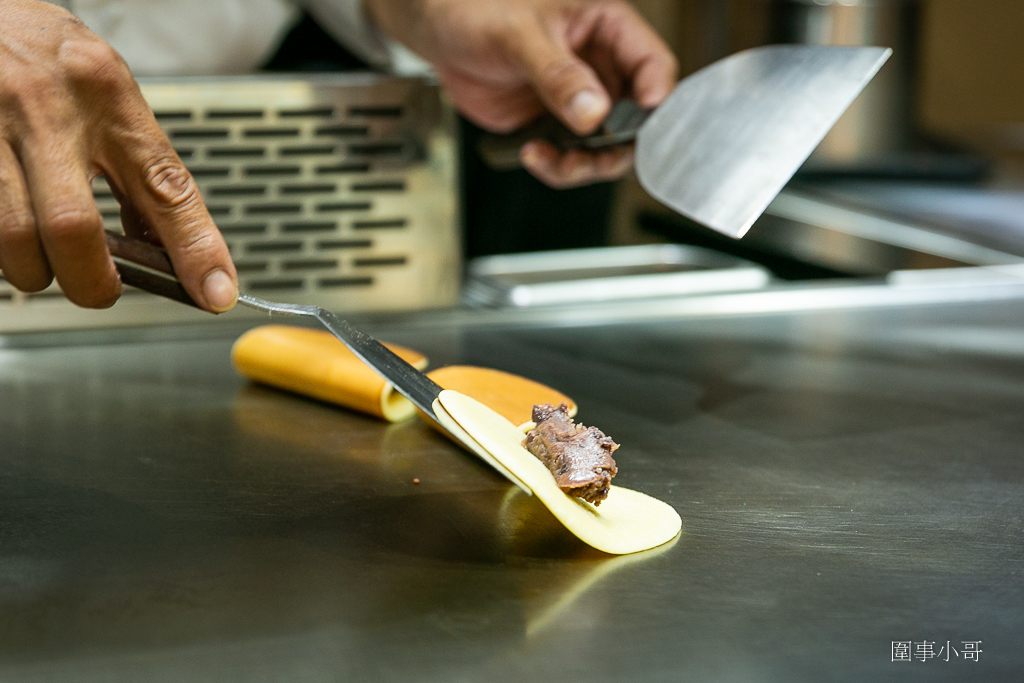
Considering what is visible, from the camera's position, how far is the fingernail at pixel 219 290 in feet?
2.43

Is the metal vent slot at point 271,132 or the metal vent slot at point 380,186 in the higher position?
the metal vent slot at point 271,132

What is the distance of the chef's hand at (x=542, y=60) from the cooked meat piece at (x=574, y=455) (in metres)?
0.50

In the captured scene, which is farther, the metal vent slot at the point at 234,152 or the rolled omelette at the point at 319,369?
the metal vent slot at the point at 234,152

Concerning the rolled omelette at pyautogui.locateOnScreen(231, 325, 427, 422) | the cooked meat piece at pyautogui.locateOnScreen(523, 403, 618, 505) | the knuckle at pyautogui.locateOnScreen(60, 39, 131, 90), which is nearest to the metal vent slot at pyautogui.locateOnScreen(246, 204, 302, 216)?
the rolled omelette at pyautogui.locateOnScreen(231, 325, 427, 422)

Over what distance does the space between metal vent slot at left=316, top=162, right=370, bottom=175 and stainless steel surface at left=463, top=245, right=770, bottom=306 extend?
231mm

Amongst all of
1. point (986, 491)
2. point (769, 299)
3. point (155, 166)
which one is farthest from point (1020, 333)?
point (155, 166)

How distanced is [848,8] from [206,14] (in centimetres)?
128

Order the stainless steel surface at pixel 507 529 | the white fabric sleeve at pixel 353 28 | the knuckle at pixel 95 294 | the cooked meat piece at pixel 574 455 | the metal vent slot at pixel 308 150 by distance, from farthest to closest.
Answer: the white fabric sleeve at pixel 353 28, the metal vent slot at pixel 308 150, the knuckle at pixel 95 294, the cooked meat piece at pixel 574 455, the stainless steel surface at pixel 507 529

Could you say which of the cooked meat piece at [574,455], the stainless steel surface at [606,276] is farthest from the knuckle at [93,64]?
the stainless steel surface at [606,276]

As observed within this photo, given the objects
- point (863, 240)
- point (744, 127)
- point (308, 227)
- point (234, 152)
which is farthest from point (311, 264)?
point (863, 240)

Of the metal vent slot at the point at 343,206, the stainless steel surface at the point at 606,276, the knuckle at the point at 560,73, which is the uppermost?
the knuckle at the point at 560,73

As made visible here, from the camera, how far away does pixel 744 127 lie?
881 millimetres

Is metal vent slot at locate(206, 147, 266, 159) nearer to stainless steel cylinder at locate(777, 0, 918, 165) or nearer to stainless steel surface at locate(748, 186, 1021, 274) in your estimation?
stainless steel surface at locate(748, 186, 1021, 274)

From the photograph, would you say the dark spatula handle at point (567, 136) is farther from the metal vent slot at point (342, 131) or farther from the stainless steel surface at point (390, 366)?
the stainless steel surface at point (390, 366)
